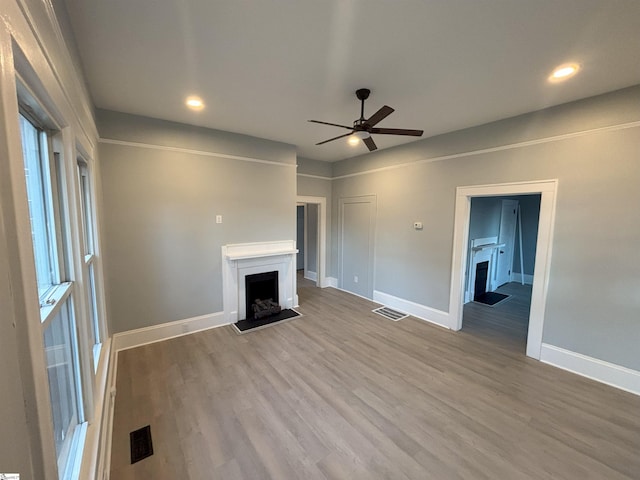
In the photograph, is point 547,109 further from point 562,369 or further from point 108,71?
point 108,71

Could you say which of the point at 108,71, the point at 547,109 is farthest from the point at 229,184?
the point at 547,109

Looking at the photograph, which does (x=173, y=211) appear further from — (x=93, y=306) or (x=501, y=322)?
(x=501, y=322)

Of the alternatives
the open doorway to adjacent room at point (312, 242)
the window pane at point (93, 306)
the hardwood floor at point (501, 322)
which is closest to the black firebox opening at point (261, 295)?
the open doorway to adjacent room at point (312, 242)

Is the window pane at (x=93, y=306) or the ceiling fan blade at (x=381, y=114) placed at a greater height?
the ceiling fan blade at (x=381, y=114)

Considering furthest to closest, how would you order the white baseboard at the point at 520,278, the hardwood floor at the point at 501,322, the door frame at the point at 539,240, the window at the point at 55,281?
the white baseboard at the point at 520,278, the hardwood floor at the point at 501,322, the door frame at the point at 539,240, the window at the point at 55,281

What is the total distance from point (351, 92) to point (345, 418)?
2.98m

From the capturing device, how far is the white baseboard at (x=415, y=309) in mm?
3965

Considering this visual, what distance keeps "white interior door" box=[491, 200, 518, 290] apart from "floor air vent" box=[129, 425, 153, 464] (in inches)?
254

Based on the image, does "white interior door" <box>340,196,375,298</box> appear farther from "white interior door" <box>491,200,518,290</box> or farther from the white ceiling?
"white interior door" <box>491,200,518,290</box>

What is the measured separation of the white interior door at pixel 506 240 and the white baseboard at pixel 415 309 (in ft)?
8.86

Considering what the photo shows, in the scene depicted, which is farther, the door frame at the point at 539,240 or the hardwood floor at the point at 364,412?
the door frame at the point at 539,240

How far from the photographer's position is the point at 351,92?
2559 mm

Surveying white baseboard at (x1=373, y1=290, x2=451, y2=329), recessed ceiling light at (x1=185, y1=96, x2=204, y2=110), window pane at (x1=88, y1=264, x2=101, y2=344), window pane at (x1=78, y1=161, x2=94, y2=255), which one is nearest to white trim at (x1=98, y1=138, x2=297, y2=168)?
recessed ceiling light at (x1=185, y1=96, x2=204, y2=110)

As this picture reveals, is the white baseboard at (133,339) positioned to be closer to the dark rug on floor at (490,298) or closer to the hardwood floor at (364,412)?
the hardwood floor at (364,412)
